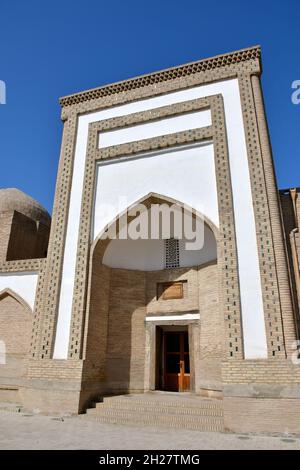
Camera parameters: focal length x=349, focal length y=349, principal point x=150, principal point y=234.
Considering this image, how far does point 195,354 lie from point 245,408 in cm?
271

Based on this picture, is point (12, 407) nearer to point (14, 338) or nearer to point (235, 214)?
point (14, 338)

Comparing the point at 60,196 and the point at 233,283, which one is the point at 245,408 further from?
the point at 60,196

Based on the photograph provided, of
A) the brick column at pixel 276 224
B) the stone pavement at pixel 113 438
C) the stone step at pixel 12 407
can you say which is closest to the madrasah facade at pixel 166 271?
the brick column at pixel 276 224

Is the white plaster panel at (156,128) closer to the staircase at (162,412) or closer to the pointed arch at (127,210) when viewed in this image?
the pointed arch at (127,210)

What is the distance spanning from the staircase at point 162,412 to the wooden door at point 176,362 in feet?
5.42

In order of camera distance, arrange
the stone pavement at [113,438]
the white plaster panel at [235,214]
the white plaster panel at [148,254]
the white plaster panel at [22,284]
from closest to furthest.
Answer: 1. the stone pavement at [113,438]
2. the white plaster panel at [235,214]
3. the white plaster panel at [22,284]
4. the white plaster panel at [148,254]

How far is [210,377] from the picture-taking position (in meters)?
7.76

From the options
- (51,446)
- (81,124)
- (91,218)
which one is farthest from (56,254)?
(51,446)

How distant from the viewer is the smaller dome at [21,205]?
12234 mm

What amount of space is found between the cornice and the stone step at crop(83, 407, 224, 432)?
7671 millimetres

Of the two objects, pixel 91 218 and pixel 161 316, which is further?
pixel 161 316

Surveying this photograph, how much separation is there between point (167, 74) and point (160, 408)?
25.4ft

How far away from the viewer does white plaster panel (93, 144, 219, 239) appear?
7508 millimetres

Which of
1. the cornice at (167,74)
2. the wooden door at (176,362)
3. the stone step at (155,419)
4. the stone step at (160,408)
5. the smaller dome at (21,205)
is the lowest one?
the stone step at (155,419)
